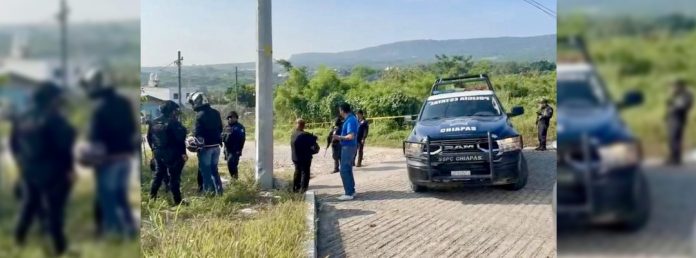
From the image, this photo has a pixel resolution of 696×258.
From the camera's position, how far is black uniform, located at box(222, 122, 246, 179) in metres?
7.27

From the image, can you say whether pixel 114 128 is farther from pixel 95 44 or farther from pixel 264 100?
pixel 264 100

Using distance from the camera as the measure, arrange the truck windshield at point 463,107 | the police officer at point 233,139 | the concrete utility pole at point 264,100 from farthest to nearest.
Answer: the police officer at point 233,139 → the truck windshield at point 463,107 → the concrete utility pole at point 264,100

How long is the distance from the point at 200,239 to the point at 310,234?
1.01 metres

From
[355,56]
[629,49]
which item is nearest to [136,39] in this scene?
[629,49]

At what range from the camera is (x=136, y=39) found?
121cm

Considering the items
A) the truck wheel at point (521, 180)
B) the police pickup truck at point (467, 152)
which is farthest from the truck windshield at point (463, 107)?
the truck wheel at point (521, 180)

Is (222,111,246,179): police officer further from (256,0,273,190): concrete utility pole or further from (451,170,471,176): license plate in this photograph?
(451,170,471,176): license plate

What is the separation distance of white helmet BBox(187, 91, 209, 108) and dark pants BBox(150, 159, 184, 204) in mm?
854

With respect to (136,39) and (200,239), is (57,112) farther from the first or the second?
(200,239)

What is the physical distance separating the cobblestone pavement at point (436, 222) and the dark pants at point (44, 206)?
114 inches

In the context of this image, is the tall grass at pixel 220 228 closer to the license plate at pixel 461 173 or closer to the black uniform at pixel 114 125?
the license plate at pixel 461 173

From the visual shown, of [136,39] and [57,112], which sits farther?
[136,39]

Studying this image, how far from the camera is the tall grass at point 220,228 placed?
3566 mm

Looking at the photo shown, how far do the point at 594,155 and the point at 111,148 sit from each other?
40.7 inches
